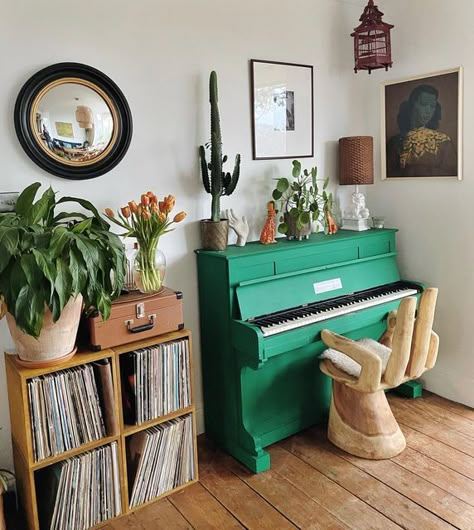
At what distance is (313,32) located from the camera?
307 cm

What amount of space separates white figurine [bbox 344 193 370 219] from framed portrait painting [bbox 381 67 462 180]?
264 mm

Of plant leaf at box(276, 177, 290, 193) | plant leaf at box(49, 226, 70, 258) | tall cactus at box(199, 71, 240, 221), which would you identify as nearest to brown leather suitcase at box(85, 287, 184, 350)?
plant leaf at box(49, 226, 70, 258)

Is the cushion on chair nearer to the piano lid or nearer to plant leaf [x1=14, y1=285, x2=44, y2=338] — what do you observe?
the piano lid

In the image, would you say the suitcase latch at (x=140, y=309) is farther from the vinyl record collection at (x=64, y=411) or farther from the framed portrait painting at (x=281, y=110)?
the framed portrait painting at (x=281, y=110)

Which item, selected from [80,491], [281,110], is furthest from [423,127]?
[80,491]

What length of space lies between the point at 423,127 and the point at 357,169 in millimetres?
458

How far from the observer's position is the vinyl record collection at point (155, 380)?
2197 mm

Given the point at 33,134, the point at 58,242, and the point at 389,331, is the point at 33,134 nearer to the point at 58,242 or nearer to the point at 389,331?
the point at 58,242

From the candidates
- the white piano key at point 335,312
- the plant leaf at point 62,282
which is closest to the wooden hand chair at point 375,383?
the white piano key at point 335,312

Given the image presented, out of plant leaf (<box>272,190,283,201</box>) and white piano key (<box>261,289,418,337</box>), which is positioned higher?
plant leaf (<box>272,190,283,201</box>)

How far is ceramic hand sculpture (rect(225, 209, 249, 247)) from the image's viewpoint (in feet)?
9.04

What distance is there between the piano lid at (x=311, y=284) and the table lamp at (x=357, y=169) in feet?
0.93

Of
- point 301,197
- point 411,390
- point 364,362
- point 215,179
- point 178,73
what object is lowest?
point 411,390

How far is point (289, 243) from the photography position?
281cm
